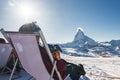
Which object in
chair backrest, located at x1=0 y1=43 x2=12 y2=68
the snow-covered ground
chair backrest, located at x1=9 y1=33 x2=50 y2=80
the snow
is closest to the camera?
chair backrest, located at x1=9 y1=33 x2=50 y2=80

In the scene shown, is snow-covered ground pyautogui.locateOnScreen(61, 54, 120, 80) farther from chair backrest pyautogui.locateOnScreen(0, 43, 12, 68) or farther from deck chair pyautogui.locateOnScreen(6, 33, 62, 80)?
deck chair pyautogui.locateOnScreen(6, 33, 62, 80)

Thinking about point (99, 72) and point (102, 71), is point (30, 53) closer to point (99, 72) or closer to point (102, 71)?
point (99, 72)

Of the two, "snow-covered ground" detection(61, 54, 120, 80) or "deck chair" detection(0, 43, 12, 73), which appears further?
"snow-covered ground" detection(61, 54, 120, 80)

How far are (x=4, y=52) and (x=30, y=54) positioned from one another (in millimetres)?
4162

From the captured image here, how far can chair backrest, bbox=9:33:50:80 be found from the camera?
4.22 meters

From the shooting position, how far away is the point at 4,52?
8.19 metres

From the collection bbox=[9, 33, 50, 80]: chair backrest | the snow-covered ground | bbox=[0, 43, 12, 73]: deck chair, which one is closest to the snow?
the snow-covered ground

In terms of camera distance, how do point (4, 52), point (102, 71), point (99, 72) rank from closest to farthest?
point (4, 52), point (99, 72), point (102, 71)

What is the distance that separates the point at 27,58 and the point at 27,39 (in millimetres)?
487

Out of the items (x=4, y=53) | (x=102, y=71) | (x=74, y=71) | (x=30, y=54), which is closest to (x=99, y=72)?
(x=102, y=71)

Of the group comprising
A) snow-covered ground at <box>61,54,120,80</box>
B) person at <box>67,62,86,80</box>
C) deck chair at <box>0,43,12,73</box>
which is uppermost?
deck chair at <box>0,43,12,73</box>

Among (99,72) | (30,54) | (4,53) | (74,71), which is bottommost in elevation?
(99,72)

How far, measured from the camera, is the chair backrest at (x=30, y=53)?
422cm

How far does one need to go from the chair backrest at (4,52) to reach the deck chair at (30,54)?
12.1ft
